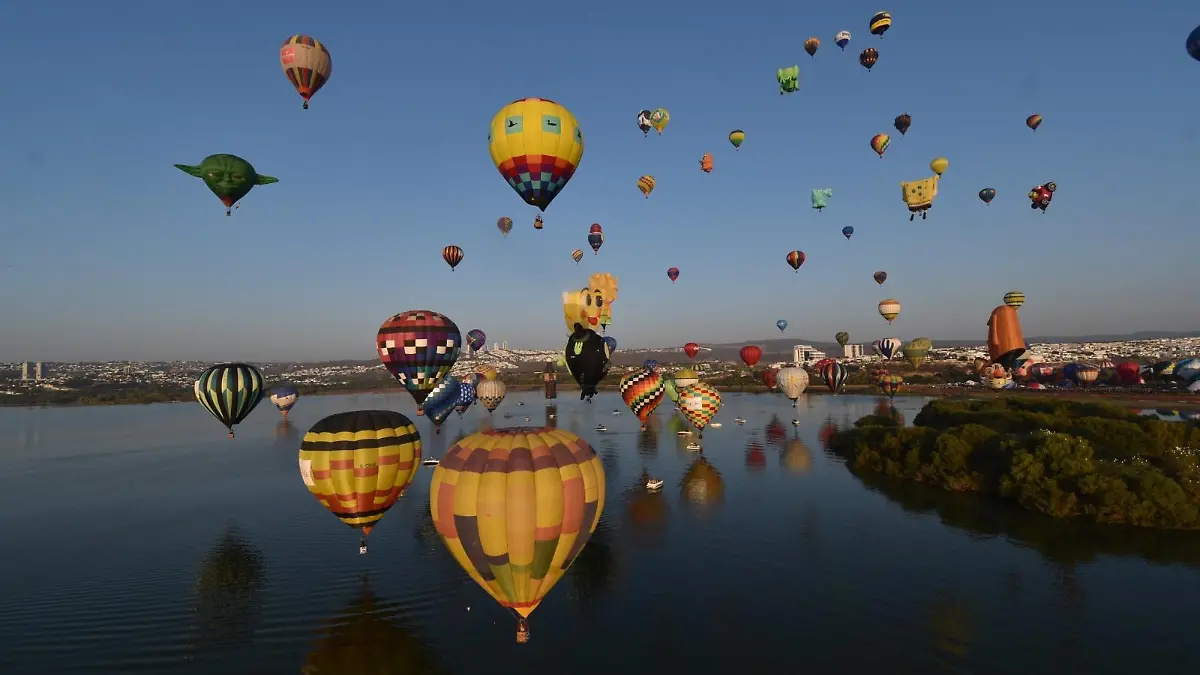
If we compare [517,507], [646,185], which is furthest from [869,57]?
[517,507]

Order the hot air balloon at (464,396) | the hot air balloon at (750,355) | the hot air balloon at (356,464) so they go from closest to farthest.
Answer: the hot air balloon at (356,464)
the hot air balloon at (464,396)
the hot air balloon at (750,355)

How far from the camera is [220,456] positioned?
186 feet

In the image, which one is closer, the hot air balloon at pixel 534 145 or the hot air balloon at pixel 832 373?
the hot air balloon at pixel 534 145

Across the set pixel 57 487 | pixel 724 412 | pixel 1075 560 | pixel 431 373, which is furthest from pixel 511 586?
pixel 724 412

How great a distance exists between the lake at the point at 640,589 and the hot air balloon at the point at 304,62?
2401 centimetres

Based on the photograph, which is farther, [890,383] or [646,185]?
[890,383]

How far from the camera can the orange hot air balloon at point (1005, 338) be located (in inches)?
2334

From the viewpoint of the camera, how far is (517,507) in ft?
45.6

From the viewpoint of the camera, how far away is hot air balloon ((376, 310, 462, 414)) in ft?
104

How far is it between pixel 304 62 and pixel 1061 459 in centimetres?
4512

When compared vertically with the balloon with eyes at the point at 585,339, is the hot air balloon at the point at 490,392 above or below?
below

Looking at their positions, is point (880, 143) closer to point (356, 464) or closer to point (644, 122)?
point (644, 122)

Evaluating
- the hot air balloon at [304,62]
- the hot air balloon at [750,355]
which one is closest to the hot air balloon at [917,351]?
the hot air balloon at [750,355]

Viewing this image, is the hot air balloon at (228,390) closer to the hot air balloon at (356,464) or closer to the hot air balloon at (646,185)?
the hot air balloon at (356,464)
